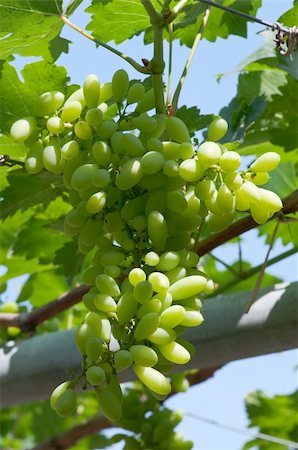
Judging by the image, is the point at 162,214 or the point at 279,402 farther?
the point at 279,402

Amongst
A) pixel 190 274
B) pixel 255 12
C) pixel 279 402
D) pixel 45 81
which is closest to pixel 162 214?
pixel 190 274

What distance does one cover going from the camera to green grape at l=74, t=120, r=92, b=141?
0.74 metres

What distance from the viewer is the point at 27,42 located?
946 mm

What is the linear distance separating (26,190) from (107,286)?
0.42 meters

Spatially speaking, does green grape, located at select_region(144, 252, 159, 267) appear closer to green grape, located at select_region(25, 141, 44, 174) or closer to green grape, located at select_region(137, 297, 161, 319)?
green grape, located at select_region(137, 297, 161, 319)

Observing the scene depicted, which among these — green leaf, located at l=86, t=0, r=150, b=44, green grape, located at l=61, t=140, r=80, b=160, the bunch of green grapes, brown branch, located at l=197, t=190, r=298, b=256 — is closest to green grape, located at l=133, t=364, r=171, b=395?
the bunch of green grapes

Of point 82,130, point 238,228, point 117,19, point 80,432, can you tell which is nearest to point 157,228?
point 82,130

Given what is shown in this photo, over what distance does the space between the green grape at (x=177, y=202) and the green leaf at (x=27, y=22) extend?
342mm

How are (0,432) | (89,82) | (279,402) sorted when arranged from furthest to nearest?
(0,432) → (279,402) → (89,82)

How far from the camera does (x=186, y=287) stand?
657mm

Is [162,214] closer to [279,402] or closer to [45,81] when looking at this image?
[45,81]

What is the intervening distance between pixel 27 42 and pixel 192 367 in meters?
0.45

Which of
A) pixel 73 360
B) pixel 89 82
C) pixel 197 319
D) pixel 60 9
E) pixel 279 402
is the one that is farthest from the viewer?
pixel 279 402

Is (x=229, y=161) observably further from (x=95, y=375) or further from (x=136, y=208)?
(x=95, y=375)
